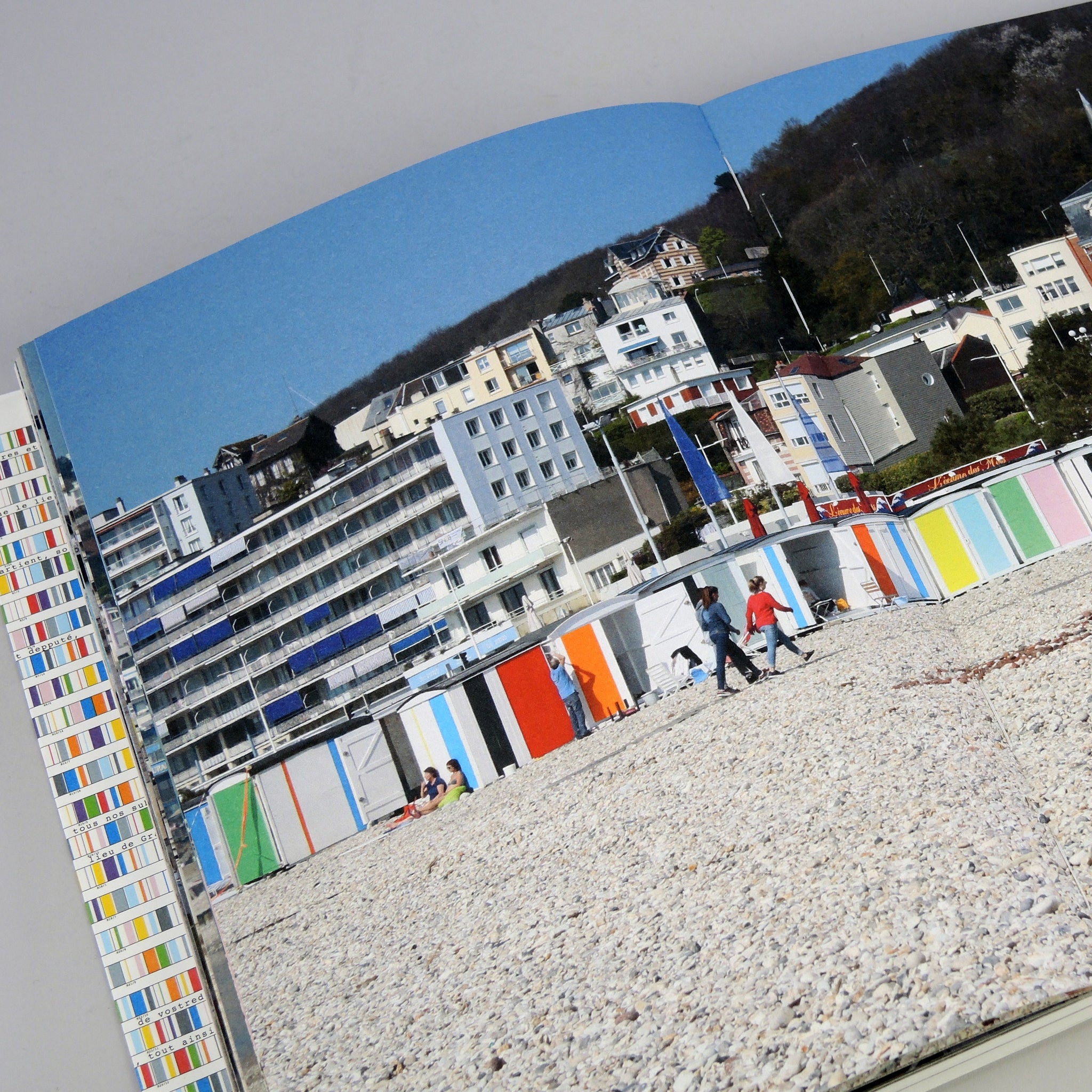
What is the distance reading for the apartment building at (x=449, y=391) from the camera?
2.88 metres

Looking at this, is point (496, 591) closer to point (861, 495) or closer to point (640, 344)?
point (640, 344)

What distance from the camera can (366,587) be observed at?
9.20ft

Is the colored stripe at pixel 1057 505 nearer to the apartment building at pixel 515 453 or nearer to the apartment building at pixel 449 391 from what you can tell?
the apartment building at pixel 515 453

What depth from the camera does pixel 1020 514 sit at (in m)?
2.91

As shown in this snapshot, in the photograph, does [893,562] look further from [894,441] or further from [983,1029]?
[983,1029]

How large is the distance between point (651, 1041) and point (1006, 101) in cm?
319

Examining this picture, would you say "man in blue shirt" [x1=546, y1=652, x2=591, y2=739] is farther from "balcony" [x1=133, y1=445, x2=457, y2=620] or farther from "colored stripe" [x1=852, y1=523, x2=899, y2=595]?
"colored stripe" [x1=852, y1=523, x2=899, y2=595]

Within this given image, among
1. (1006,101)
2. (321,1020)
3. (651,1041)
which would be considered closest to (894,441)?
(1006,101)

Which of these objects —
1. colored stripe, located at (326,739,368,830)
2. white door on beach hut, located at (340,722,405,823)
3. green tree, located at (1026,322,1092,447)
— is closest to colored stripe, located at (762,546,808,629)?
green tree, located at (1026,322,1092,447)

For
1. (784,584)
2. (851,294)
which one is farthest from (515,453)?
(851,294)

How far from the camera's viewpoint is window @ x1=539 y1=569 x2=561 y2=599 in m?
2.77

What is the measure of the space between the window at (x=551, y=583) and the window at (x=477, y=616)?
0.18 meters

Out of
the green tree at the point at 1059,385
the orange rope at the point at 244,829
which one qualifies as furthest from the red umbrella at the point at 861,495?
the orange rope at the point at 244,829

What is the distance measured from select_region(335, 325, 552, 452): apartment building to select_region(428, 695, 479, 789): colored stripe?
0.74 meters
